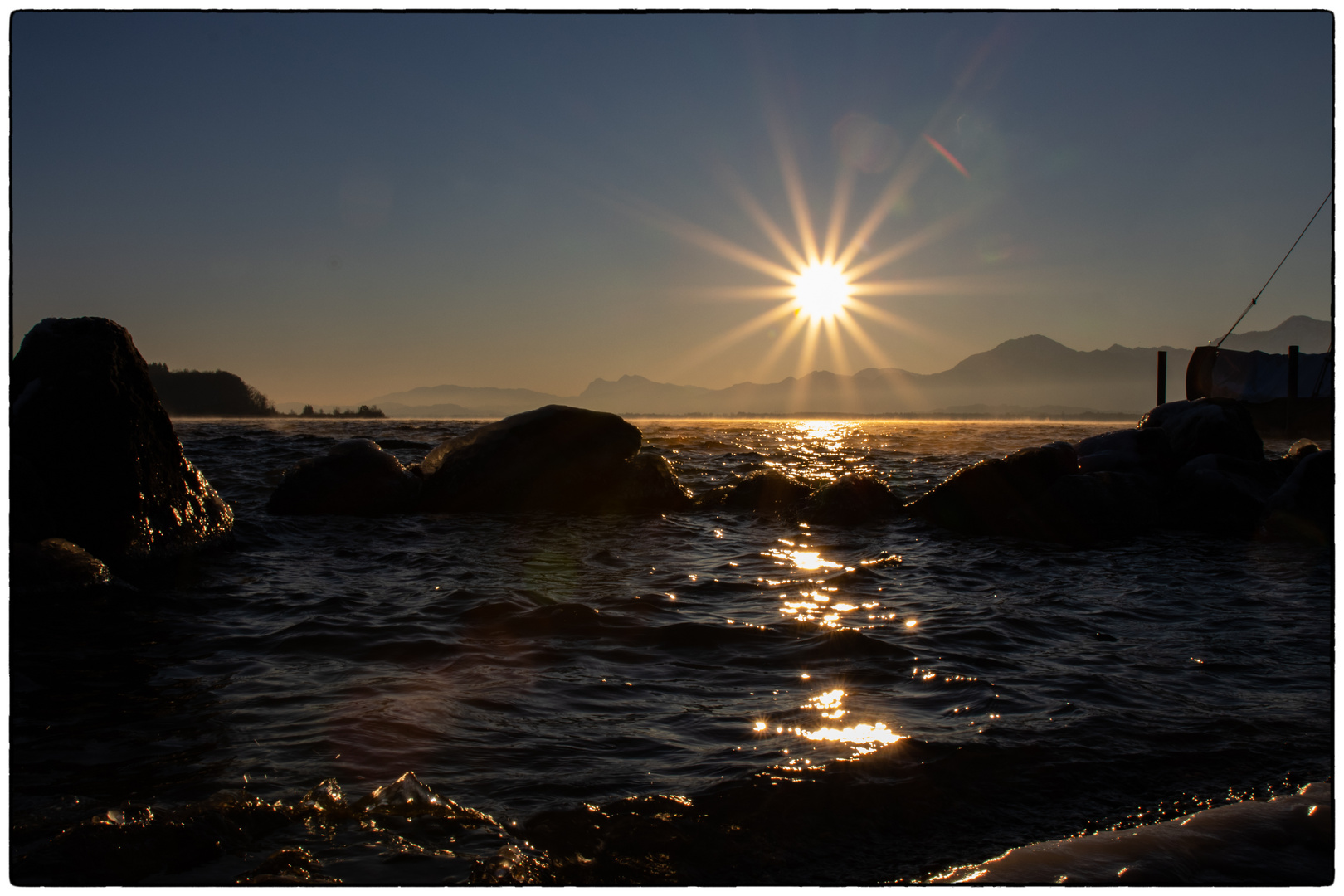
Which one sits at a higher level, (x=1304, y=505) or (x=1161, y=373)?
(x=1161, y=373)

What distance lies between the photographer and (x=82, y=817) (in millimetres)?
2584

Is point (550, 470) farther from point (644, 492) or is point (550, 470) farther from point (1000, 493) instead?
point (1000, 493)

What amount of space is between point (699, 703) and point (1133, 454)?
33.2ft

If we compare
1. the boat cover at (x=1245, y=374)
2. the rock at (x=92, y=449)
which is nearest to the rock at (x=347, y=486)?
the rock at (x=92, y=449)

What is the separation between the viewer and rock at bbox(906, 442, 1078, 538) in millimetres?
9641

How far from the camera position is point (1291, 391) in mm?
29375

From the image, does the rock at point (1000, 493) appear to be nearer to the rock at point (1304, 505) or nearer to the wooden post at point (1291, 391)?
the rock at point (1304, 505)

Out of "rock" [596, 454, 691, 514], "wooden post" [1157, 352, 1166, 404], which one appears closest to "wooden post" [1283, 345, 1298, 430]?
"wooden post" [1157, 352, 1166, 404]

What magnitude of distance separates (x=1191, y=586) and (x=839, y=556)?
2974mm

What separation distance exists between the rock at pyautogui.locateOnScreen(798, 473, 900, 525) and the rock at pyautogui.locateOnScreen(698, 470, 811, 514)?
41 centimetres

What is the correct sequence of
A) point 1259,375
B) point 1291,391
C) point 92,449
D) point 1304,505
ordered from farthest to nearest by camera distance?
point 1259,375 < point 1291,391 < point 1304,505 < point 92,449

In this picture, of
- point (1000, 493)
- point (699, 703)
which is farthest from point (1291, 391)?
point (699, 703)

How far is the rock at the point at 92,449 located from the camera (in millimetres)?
6422

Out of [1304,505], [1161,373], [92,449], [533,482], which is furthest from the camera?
[1161,373]
